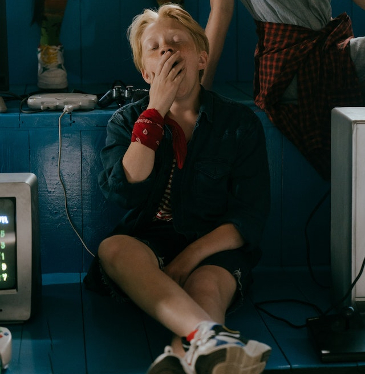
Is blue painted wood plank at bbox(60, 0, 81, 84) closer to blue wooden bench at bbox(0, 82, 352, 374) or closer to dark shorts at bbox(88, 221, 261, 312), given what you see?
blue wooden bench at bbox(0, 82, 352, 374)

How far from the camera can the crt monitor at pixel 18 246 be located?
1698mm

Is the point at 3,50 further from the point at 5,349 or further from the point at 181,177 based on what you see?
Result: the point at 5,349

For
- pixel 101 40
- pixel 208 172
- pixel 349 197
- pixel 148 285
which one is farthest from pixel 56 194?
pixel 101 40

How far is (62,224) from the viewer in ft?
A: 6.93

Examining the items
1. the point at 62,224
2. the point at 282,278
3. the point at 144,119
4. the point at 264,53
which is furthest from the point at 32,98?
the point at 282,278

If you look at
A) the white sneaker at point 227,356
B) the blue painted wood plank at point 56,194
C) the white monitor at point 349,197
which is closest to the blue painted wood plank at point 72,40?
the blue painted wood plank at point 56,194

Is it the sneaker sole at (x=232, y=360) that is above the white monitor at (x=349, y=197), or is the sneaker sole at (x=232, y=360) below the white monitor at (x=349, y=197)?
below

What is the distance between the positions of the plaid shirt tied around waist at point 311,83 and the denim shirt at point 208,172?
0.24 metres

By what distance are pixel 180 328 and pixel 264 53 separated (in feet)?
3.27

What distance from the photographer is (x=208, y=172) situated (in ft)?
6.11

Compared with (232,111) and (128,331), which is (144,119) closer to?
(232,111)

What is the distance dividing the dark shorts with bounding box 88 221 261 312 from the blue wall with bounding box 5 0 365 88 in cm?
110

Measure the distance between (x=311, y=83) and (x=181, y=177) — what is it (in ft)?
1.72

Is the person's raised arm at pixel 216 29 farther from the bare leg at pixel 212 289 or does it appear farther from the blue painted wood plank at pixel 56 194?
the bare leg at pixel 212 289
